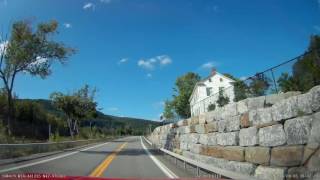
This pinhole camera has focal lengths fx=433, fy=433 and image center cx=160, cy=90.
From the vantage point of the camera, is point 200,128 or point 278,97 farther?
point 200,128

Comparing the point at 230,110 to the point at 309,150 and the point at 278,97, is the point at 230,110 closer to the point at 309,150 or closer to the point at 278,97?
the point at 278,97

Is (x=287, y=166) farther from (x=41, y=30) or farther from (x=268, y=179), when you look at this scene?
(x=41, y=30)

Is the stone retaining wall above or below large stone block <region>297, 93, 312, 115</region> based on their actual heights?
below

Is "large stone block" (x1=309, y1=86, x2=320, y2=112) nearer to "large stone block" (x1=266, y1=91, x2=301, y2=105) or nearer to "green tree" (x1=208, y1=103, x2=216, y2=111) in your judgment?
"large stone block" (x1=266, y1=91, x2=301, y2=105)

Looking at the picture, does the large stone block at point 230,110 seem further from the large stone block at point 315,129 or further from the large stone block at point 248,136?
the large stone block at point 315,129

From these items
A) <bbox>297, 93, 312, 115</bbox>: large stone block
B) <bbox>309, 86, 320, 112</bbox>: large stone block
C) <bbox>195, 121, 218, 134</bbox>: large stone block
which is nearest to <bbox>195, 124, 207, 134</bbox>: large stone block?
<bbox>195, 121, 218, 134</bbox>: large stone block

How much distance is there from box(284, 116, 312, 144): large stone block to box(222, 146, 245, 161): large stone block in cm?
286

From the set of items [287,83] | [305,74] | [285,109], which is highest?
[305,74]

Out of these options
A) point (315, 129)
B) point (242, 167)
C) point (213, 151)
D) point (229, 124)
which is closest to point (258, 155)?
point (242, 167)

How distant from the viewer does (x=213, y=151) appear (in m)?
16.1

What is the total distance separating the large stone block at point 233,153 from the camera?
12928 millimetres

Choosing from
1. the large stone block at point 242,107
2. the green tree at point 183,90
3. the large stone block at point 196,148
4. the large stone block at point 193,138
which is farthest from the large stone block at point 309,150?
the green tree at point 183,90

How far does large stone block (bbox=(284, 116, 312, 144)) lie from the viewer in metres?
9.36

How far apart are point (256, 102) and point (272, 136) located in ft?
6.59
